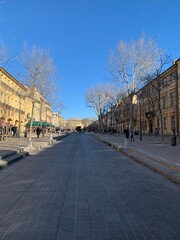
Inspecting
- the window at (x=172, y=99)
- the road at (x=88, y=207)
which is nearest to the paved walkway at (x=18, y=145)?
the road at (x=88, y=207)

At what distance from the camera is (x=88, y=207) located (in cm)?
494

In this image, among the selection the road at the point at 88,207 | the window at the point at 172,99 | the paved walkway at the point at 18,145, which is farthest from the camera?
the window at the point at 172,99

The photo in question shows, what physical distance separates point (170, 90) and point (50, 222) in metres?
41.3

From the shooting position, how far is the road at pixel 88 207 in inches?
147

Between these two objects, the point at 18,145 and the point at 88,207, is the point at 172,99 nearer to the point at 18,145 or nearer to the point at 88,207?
the point at 18,145

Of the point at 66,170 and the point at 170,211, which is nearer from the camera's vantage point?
the point at 170,211

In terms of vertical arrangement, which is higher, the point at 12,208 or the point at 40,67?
the point at 40,67

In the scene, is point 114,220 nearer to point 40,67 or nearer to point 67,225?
point 67,225

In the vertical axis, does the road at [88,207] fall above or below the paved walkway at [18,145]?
below

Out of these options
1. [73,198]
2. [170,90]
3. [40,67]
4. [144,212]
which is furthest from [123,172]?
[170,90]

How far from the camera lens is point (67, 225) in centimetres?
401

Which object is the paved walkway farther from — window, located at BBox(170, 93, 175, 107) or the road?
window, located at BBox(170, 93, 175, 107)

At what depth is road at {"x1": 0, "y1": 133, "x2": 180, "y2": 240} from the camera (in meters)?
3.74

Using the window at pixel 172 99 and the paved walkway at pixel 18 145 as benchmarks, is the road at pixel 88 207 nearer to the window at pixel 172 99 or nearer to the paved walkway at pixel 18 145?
the paved walkway at pixel 18 145
